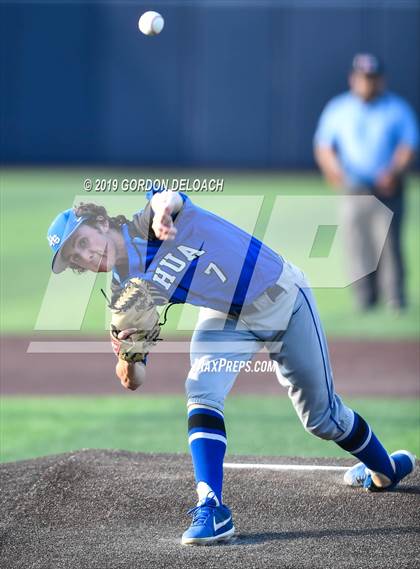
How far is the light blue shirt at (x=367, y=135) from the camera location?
12.2 m

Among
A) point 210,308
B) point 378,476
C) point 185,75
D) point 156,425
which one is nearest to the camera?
point 210,308

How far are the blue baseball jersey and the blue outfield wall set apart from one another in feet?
70.5

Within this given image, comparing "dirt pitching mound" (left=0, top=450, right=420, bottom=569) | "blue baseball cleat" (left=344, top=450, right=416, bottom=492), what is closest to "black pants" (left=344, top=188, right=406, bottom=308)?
"dirt pitching mound" (left=0, top=450, right=420, bottom=569)

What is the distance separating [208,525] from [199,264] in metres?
1.17

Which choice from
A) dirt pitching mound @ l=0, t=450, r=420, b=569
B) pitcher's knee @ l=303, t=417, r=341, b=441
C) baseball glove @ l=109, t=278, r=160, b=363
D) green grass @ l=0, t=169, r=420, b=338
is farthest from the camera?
green grass @ l=0, t=169, r=420, b=338

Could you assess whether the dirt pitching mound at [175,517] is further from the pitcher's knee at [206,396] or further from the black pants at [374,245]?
the black pants at [374,245]

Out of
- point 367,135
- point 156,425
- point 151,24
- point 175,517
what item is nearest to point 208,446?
point 175,517

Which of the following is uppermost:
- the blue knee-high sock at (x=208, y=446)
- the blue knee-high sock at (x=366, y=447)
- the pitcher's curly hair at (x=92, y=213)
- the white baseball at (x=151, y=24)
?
the white baseball at (x=151, y=24)

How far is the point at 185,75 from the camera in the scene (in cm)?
2638

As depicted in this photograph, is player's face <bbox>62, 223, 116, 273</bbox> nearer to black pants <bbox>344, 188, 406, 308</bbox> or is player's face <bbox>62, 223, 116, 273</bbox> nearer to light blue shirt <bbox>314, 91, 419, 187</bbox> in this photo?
black pants <bbox>344, 188, 406, 308</bbox>

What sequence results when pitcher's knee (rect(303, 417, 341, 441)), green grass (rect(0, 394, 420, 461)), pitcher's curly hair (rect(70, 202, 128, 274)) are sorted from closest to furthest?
pitcher's curly hair (rect(70, 202, 128, 274)) < pitcher's knee (rect(303, 417, 341, 441)) < green grass (rect(0, 394, 420, 461))

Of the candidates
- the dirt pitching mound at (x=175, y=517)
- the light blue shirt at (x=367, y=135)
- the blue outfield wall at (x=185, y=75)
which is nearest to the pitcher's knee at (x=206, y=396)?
the dirt pitching mound at (x=175, y=517)

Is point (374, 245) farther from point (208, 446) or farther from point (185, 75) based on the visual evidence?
point (185, 75)

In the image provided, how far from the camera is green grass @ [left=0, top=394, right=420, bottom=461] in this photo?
737 centimetres
